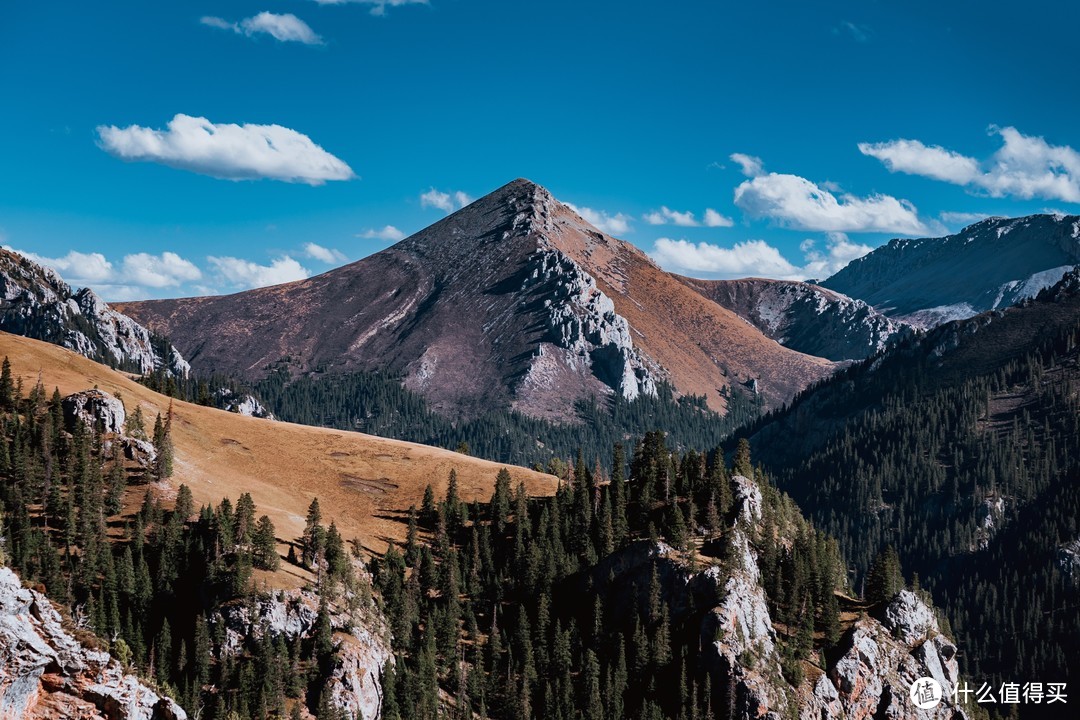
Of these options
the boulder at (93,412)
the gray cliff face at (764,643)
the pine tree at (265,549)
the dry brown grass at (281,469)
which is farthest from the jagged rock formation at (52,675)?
the boulder at (93,412)

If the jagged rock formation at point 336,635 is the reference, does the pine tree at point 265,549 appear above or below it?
above

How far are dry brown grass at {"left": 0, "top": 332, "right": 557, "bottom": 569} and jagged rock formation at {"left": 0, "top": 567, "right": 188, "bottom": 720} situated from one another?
102 metres

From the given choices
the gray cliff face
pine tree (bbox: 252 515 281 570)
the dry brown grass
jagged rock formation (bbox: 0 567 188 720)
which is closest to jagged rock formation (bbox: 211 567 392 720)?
pine tree (bbox: 252 515 281 570)

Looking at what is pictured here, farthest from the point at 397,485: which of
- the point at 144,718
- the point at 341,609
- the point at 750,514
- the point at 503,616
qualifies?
the point at 144,718

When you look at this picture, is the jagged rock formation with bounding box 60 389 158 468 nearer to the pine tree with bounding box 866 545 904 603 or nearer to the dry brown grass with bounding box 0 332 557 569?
the dry brown grass with bounding box 0 332 557 569

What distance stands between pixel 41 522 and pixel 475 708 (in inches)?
2633

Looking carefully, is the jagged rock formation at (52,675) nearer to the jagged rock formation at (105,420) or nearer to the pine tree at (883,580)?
the jagged rock formation at (105,420)

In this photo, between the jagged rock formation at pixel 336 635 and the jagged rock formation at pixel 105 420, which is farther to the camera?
the jagged rock formation at pixel 105 420

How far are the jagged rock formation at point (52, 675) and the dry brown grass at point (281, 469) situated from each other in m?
102

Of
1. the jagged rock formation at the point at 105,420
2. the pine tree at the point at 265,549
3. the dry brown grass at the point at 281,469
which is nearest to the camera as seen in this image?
the pine tree at the point at 265,549

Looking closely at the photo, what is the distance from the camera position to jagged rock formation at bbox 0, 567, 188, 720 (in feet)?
116

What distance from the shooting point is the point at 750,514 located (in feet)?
525

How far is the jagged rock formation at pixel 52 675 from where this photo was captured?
35.3 meters

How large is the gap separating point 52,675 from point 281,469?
145m
